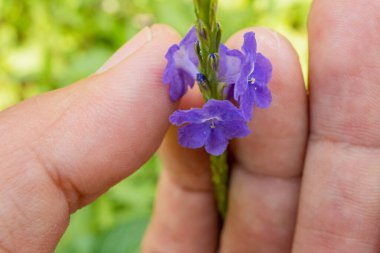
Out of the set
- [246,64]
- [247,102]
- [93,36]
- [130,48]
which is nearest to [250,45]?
[246,64]

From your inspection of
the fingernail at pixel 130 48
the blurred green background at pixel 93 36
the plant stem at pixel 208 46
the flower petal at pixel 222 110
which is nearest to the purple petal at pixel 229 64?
the plant stem at pixel 208 46

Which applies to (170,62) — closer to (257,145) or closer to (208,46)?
(208,46)

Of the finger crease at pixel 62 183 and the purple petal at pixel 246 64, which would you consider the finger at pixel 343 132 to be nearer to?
the purple petal at pixel 246 64

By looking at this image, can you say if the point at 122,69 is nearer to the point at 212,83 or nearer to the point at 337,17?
the point at 212,83

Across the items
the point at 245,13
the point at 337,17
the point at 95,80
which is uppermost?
the point at 337,17

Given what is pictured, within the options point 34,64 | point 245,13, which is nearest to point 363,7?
point 245,13

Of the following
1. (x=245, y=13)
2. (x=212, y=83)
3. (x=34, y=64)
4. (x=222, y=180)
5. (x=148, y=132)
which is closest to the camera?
(x=212, y=83)

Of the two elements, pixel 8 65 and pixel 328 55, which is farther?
pixel 8 65
